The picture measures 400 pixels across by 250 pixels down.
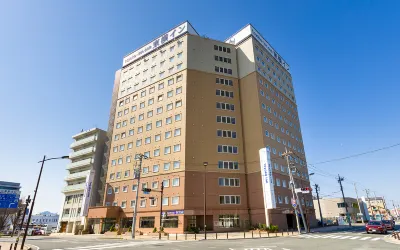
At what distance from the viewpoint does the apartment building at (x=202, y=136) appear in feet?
147

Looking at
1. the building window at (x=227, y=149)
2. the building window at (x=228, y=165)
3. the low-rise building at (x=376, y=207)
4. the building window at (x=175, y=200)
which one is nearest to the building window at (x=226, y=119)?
the building window at (x=227, y=149)

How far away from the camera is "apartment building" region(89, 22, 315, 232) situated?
147 feet

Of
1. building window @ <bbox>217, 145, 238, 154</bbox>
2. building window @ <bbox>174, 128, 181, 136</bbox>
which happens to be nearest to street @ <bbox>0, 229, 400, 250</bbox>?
building window @ <bbox>217, 145, 238, 154</bbox>

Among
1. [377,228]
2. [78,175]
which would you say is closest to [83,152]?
[78,175]

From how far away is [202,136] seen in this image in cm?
4881

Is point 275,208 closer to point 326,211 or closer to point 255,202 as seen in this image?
point 255,202

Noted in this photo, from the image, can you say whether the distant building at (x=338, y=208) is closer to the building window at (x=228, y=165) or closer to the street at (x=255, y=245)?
the building window at (x=228, y=165)

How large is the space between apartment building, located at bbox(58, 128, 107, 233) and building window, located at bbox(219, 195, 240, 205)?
35.9 m

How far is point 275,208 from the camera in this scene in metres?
43.2

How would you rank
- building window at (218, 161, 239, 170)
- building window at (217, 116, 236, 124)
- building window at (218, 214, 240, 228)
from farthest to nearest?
building window at (217, 116, 236, 124) < building window at (218, 161, 239, 170) < building window at (218, 214, 240, 228)

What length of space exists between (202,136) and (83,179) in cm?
4241

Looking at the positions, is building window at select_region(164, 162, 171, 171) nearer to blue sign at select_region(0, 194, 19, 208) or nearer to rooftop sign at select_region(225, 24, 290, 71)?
blue sign at select_region(0, 194, 19, 208)

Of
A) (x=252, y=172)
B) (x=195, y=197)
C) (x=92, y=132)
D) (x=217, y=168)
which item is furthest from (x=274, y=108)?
(x=92, y=132)

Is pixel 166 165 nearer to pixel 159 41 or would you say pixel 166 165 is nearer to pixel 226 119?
pixel 226 119
